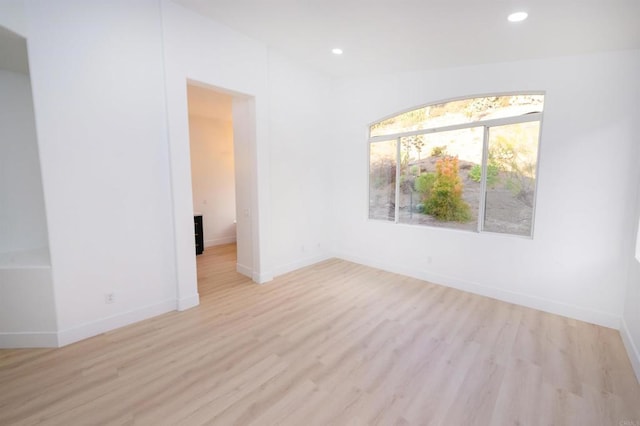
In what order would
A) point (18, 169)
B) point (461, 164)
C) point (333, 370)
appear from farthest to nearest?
point (461, 164) → point (18, 169) → point (333, 370)

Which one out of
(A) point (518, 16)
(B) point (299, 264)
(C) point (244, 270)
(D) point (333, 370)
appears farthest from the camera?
(B) point (299, 264)

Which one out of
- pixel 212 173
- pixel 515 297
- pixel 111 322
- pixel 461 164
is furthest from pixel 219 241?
pixel 515 297

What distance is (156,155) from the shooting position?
3.07m

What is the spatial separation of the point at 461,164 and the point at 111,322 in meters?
4.77

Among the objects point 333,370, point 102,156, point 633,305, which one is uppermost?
point 102,156

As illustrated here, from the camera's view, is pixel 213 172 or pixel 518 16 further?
pixel 213 172

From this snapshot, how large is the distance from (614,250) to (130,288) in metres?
5.22

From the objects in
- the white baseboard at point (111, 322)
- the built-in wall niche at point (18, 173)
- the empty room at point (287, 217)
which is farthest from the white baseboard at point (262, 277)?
the built-in wall niche at point (18, 173)

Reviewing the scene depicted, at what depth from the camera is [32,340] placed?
2.58 meters

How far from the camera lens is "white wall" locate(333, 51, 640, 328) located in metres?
2.91

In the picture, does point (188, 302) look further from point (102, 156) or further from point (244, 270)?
point (102, 156)

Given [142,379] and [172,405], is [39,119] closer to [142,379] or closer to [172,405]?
[142,379]

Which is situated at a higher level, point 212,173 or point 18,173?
point 212,173

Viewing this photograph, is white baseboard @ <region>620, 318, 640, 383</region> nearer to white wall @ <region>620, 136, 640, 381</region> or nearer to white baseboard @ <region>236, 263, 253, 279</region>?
white wall @ <region>620, 136, 640, 381</region>
